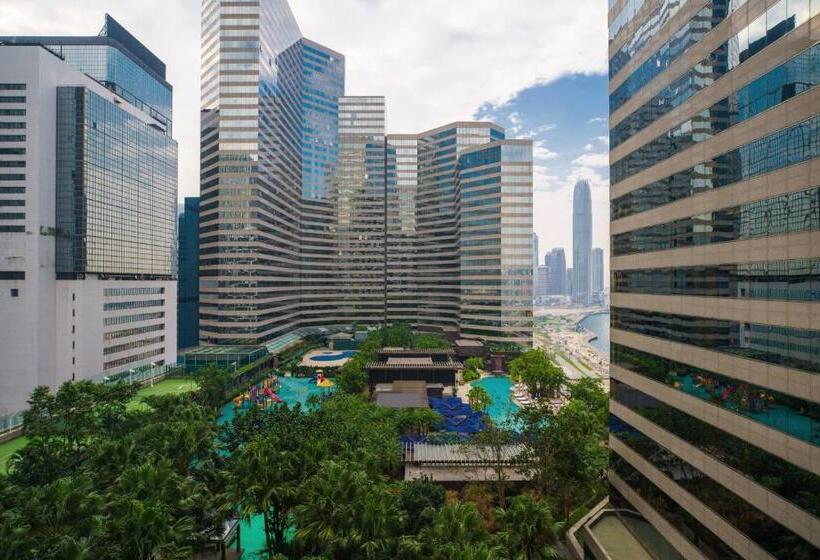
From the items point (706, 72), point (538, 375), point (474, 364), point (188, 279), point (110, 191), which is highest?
point (110, 191)

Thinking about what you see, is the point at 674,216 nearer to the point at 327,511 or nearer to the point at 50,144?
the point at 327,511

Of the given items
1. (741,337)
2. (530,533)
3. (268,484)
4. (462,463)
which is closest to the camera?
(741,337)

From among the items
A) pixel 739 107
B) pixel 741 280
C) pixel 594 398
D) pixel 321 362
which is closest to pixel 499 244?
pixel 321 362

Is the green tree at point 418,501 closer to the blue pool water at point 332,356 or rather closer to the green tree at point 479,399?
the green tree at point 479,399

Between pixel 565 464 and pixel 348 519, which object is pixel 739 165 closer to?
pixel 565 464

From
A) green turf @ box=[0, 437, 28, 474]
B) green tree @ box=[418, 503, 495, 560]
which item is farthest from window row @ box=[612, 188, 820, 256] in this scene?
green turf @ box=[0, 437, 28, 474]

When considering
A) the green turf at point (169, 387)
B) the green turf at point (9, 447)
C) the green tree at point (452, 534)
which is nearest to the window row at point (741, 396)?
the green tree at point (452, 534)
